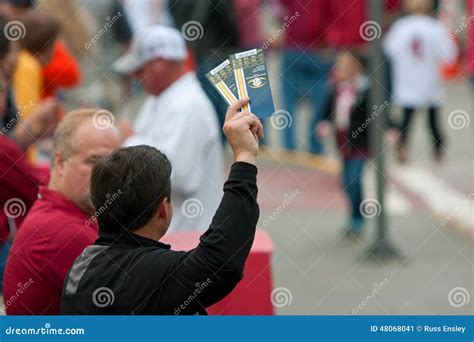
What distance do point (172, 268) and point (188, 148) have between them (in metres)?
2.73

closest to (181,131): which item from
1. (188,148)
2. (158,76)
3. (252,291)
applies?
(188,148)

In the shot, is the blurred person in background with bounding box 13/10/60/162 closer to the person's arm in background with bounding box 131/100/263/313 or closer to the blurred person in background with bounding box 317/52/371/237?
the blurred person in background with bounding box 317/52/371/237

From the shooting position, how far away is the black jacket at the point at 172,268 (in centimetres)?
329

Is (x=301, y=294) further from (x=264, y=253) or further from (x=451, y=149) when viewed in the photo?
(x=451, y=149)

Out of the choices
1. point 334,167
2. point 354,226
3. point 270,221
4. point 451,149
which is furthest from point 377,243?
point 451,149

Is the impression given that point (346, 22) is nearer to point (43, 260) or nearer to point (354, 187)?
point (354, 187)

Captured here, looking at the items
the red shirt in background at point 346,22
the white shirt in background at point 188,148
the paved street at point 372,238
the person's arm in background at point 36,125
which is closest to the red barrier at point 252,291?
the white shirt in background at point 188,148

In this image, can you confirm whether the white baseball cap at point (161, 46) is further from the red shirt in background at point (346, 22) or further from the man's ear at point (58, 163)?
the red shirt in background at point (346, 22)

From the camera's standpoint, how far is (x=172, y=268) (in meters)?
3.35

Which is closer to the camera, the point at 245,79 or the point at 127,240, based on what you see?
the point at 245,79

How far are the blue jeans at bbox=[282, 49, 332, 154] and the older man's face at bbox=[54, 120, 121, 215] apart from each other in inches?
306

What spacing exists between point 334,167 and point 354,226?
10.3 feet

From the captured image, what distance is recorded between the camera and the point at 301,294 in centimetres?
764

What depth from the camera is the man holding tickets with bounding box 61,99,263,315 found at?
10.8ft
